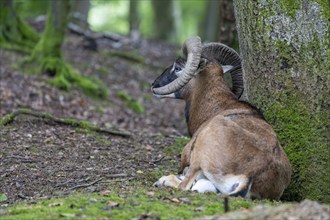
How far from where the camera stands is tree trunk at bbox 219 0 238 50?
12812mm

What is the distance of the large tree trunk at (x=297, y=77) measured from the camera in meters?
8.26

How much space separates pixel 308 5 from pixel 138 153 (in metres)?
3.88

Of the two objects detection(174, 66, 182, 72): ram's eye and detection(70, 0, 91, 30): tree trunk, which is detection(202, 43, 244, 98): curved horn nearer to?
detection(174, 66, 182, 72): ram's eye

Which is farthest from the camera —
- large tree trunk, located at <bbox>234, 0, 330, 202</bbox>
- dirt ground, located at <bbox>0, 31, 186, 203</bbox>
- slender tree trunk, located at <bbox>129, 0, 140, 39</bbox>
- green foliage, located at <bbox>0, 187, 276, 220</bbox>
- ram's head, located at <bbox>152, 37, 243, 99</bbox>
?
slender tree trunk, located at <bbox>129, 0, 140, 39</bbox>

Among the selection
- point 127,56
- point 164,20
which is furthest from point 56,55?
point 164,20

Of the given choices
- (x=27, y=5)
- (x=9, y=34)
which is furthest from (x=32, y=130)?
(x=27, y=5)

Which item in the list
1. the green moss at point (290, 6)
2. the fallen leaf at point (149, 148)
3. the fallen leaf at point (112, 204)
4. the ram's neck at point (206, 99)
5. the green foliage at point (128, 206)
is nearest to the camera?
the green foliage at point (128, 206)

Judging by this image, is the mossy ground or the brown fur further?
the brown fur

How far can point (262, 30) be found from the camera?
8664 millimetres

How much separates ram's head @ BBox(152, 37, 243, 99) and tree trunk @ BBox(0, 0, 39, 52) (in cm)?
815

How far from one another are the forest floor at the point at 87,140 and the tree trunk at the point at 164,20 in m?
9.05

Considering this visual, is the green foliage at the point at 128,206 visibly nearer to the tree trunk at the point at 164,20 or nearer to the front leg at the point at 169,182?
the front leg at the point at 169,182

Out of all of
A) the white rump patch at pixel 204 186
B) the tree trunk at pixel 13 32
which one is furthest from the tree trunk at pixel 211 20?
the white rump patch at pixel 204 186

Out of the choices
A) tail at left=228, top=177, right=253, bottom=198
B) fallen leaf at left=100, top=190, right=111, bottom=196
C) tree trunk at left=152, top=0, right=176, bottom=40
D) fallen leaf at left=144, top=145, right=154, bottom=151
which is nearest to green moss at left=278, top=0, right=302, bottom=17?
tail at left=228, top=177, right=253, bottom=198
